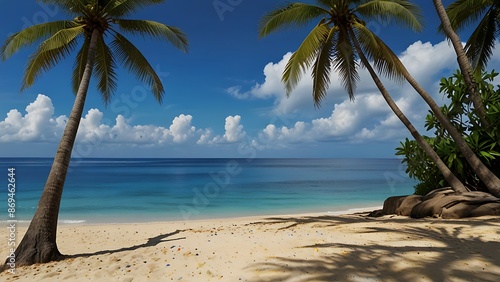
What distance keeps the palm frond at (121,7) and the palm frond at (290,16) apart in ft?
14.5

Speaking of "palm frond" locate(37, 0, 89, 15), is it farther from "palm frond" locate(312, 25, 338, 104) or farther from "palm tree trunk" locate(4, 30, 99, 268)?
"palm frond" locate(312, 25, 338, 104)

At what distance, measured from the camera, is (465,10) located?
45.1ft

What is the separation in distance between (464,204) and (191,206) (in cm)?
1713

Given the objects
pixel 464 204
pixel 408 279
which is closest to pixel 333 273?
pixel 408 279

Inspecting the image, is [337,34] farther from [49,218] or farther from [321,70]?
[49,218]

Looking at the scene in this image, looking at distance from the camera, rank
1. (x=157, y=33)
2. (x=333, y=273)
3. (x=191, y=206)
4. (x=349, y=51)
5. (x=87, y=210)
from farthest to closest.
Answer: (x=191, y=206)
(x=87, y=210)
(x=349, y=51)
(x=157, y=33)
(x=333, y=273)

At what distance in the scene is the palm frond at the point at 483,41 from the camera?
1377cm

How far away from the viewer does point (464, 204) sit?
9.48 m

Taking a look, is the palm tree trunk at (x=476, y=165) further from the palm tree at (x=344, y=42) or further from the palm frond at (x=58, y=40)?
the palm frond at (x=58, y=40)

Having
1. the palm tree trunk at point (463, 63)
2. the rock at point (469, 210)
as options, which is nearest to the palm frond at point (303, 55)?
the palm tree trunk at point (463, 63)

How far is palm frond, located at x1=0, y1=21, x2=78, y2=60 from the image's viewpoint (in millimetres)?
9531

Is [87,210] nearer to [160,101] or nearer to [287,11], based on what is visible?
[160,101]

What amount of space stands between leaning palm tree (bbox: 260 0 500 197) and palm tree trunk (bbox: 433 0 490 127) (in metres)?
0.81

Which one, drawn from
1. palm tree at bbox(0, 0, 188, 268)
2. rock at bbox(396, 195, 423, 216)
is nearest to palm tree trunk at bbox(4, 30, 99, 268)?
palm tree at bbox(0, 0, 188, 268)
